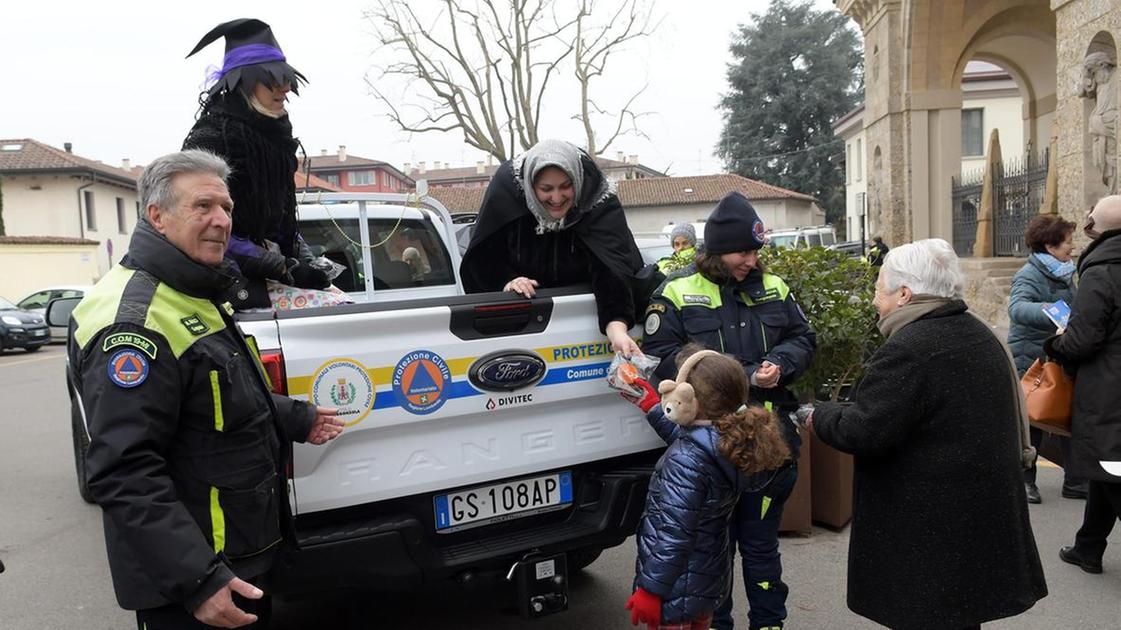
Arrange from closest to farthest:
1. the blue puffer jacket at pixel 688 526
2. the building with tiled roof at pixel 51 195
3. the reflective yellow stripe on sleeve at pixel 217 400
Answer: the reflective yellow stripe on sleeve at pixel 217 400 < the blue puffer jacket at pixel 688 526 < the building with tiled roof at pixel 51 195

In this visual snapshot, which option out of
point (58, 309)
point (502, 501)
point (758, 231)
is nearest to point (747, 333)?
point (758, 231)

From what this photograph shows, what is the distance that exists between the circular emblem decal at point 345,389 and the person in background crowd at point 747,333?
3.92 ft

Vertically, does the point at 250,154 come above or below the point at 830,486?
above

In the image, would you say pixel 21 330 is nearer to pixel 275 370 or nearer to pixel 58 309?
pixel 58 309

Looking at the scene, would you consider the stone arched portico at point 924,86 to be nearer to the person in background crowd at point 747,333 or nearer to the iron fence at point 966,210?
the iron fence at point 966,210

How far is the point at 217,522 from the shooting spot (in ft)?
7.17

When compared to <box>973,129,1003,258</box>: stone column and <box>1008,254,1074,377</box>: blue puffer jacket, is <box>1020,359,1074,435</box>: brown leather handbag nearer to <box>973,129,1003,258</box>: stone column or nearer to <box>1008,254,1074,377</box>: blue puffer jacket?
<box>1008,254,1074,377</box>: blue puffer jacket

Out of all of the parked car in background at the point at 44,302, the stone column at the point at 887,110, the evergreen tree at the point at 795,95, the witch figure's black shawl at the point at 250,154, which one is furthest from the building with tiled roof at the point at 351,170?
the witch figure's black shawl at the point at 250,154

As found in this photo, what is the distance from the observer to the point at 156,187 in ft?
7.52

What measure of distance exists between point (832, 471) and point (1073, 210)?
8.29 metres

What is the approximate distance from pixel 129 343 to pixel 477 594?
2.85m

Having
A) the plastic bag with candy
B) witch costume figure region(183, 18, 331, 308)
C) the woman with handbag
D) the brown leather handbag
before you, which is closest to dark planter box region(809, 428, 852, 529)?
the brown leather handbag

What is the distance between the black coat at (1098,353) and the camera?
4.01m

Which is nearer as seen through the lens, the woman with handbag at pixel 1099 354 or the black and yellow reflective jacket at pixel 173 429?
the black and yellow reflective jacket at pixel 173 429
